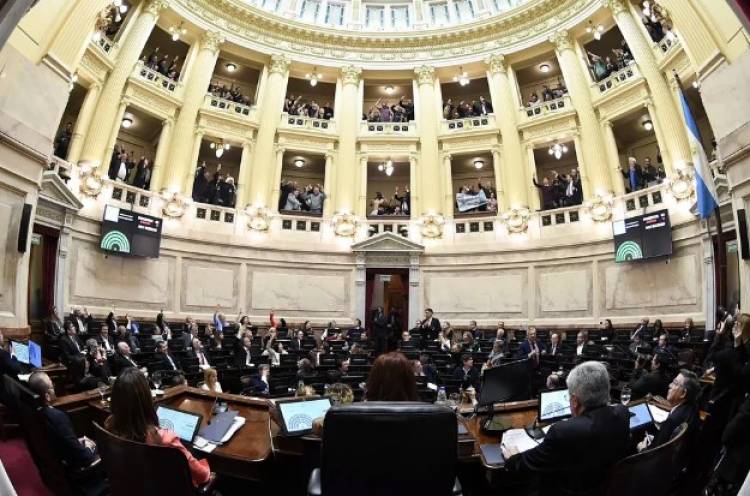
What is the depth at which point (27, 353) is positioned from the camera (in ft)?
22.4

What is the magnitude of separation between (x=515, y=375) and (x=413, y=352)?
847 centimetres

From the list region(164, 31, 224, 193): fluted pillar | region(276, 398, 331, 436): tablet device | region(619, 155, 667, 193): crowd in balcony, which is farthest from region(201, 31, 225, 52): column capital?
region(276, 398, 331, 436): tablet device

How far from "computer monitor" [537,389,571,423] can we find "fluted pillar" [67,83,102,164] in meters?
14.6

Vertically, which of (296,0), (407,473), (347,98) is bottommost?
(407,473)

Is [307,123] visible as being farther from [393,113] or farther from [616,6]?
[616,6]

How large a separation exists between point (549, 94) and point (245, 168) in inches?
441

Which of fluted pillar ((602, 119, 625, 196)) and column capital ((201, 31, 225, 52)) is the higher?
column capital ((201, 31, 225, 52))

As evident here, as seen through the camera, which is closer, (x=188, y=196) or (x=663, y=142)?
(x=663, y=142)

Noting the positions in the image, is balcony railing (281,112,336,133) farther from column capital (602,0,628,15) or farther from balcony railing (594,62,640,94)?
column capital (602,0,628,15)

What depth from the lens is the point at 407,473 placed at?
1701 mm

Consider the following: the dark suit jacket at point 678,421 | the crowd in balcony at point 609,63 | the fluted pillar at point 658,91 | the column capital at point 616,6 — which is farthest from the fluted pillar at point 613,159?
the dark suit jacket at point 678,421

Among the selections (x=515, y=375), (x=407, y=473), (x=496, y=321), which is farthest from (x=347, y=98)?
(x=407, y=473)

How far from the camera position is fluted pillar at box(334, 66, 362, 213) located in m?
17.8

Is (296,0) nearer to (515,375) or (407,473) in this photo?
(515,375)
